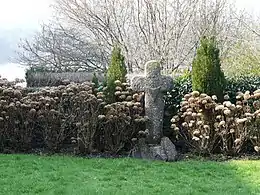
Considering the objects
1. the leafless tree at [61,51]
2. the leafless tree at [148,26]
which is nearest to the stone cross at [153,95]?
the leafless tree at [148,26]

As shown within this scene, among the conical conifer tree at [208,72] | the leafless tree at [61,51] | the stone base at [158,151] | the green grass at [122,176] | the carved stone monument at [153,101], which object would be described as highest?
the leafless tree at [61,51]

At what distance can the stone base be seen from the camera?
295 inches

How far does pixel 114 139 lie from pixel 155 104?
89 centimetres

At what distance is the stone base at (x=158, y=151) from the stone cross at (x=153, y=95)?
147 mm

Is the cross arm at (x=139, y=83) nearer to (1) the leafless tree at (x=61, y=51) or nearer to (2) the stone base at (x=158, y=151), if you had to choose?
(2) the stone base at (x=158, y=151)

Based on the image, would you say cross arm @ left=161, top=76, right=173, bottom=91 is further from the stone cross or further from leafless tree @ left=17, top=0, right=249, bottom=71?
leafless tree @ left=17, top=0, right=249, bottom=71

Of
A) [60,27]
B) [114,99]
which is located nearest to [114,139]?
[114,99]

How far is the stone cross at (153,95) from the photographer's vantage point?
7844 millimetres

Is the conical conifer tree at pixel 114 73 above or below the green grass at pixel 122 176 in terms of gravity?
above

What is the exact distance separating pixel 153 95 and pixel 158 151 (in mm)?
923

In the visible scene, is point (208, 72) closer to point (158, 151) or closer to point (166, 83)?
point (166, 83)

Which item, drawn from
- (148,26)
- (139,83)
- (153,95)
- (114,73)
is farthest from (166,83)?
(148,26)

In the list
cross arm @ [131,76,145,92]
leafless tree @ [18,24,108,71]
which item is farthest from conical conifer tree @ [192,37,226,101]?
leafless tree @ [18,24,108,71]

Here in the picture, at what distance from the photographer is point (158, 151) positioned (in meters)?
7.58
